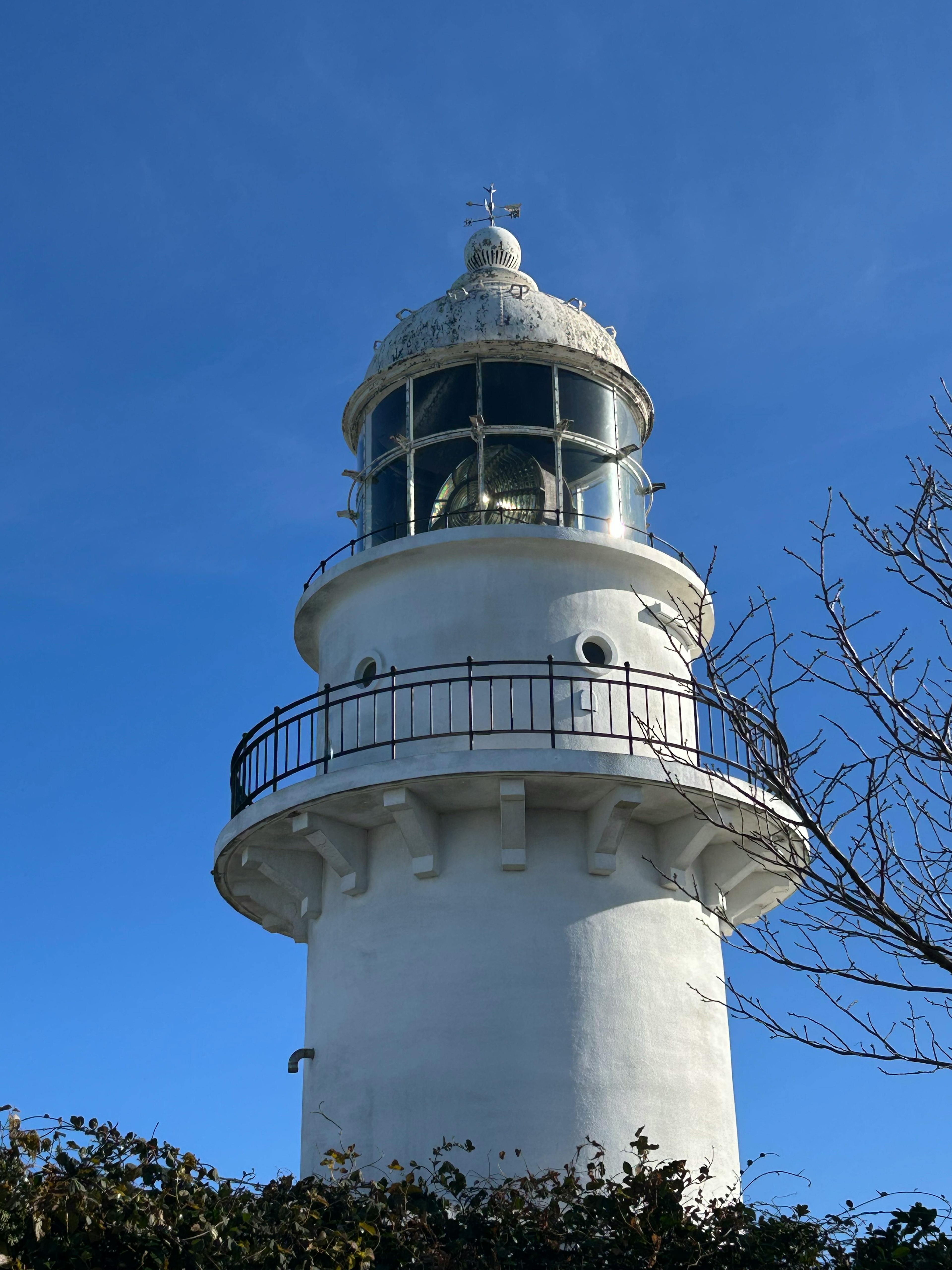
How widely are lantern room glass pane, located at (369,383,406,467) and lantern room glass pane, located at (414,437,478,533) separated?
0.37 m

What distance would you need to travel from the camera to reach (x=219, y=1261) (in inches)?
356

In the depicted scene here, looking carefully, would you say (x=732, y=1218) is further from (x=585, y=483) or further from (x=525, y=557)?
(x=585, y=483)

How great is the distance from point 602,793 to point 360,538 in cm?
390

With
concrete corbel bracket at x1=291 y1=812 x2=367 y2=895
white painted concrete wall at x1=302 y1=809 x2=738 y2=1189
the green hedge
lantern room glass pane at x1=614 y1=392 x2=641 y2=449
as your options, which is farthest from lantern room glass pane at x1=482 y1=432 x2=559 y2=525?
the green hedge

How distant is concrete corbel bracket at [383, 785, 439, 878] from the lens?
44.3 feet

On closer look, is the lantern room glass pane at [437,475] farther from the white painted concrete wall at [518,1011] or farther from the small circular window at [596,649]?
the white painted concrete wall at [518,1011]

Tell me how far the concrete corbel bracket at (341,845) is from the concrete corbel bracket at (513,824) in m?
1.37

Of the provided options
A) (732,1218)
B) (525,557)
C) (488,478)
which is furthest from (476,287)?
(732,1218)

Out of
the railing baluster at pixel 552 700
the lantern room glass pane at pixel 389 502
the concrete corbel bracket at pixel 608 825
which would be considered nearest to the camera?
the railing baluster at pixel 552 700

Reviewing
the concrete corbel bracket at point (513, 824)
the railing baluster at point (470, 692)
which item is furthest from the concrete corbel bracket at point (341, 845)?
the railing baluster at point (470, 692)

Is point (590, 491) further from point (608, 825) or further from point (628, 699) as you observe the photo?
point (608, 825)

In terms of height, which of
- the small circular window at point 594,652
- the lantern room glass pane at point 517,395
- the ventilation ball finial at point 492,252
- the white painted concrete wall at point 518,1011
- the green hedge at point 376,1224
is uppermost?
the ventilation ball finial at point 492,252

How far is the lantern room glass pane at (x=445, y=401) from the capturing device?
15812 millimetres

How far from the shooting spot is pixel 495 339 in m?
15.9
